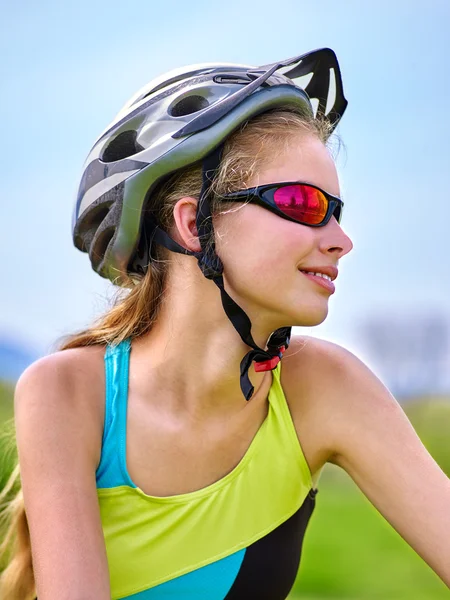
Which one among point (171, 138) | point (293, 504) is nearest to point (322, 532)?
point (293, 504)

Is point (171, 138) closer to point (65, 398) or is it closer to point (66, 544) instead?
point (65, 398)

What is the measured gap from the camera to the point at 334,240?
273 cm

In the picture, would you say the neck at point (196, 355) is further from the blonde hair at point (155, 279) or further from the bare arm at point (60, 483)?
the bare arm at point (60, 483)

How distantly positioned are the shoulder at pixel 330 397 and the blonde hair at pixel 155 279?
20.8 inches

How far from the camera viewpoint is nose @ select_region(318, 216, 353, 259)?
2717mm

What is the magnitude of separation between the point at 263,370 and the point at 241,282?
284 mm

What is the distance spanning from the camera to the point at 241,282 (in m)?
2.71

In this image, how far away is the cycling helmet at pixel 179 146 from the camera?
107 inches

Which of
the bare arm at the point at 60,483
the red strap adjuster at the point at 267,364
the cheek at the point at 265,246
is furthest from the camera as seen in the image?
the red strap adjuster at the point at 267,364

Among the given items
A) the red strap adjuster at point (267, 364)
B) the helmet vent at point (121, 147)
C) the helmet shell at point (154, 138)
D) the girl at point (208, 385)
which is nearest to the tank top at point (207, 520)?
the girl at point (208, 385)

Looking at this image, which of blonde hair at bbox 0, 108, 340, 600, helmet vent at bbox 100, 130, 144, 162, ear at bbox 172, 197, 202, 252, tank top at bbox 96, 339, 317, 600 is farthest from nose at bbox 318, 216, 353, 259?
helmet vent at bbox 100, 130, 144, 162

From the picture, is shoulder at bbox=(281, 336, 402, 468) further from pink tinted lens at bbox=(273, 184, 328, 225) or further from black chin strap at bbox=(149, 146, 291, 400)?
pink tinted lens at bbox=(273, 184, 328, 225)

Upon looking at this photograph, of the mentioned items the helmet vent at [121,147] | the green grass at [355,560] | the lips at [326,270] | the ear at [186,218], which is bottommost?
the green grass at [355,560]

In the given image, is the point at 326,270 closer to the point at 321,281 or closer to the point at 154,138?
the point at 321,281
